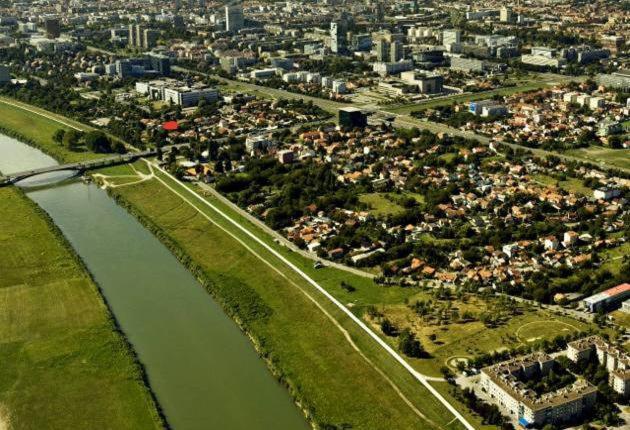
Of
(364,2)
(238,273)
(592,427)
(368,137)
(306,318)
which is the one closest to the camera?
(592,427)

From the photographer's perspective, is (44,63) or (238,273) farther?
(44,63)

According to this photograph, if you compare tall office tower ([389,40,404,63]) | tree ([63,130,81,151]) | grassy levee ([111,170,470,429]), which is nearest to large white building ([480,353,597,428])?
grassy levee ([111,170,470,429])

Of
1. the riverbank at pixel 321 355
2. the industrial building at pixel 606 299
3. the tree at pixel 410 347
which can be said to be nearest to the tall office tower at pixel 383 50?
the riverbank at pixel 321 355

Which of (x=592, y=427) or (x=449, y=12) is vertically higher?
(x=449, y=12)

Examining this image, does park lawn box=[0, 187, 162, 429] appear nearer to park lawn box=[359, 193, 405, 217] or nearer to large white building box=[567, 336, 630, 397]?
large white building box=[567, 336, 630, 397]

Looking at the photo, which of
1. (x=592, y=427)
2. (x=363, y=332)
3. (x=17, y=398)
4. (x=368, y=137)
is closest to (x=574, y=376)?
(x=592, y=427)

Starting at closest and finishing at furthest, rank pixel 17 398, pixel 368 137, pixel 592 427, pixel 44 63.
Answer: pixel 592 427, pixel 17 398, pixel 368 137, pixel 44 63

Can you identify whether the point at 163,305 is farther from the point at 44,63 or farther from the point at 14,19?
the point at 14,19
